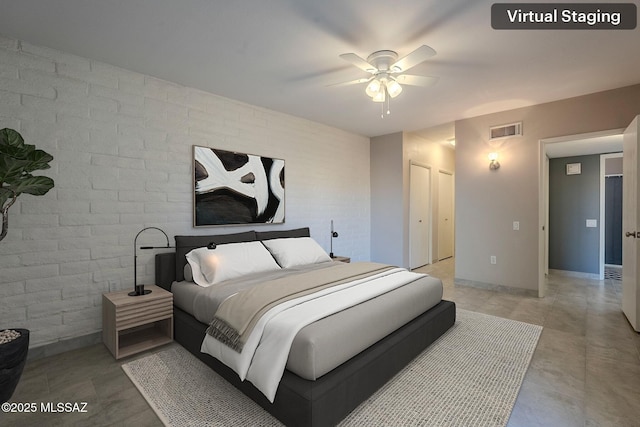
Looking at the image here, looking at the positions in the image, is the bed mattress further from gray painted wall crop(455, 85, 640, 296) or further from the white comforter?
gray painted wall crop(455, 85, 640, 296)

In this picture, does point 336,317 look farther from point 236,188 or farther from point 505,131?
point 505,131

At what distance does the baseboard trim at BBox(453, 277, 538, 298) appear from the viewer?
414 centimetres

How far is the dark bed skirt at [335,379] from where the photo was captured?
1.54 m

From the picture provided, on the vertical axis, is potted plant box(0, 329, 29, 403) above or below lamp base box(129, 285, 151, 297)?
below

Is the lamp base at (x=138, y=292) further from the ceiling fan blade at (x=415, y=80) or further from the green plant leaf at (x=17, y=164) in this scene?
the ceiling fan blade at (x=415, y=80)

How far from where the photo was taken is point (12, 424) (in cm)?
171

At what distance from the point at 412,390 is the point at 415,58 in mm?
2472

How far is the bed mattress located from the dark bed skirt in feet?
0.17

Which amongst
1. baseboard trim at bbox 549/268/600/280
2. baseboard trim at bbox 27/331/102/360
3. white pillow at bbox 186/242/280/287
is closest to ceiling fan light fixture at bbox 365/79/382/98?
white pillow at bbox 186/242/280/287

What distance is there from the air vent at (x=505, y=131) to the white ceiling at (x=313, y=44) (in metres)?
0.54

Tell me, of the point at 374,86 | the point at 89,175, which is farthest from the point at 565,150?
the point at 89,175

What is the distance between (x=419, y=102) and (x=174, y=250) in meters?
3.55

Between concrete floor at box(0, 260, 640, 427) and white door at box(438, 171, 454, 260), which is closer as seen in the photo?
concrete floor at box(0, 260, 640, 427)

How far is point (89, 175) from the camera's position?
8.87ft
